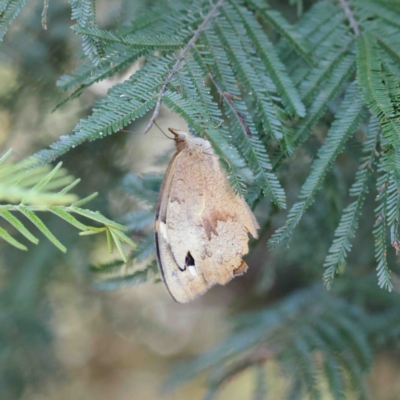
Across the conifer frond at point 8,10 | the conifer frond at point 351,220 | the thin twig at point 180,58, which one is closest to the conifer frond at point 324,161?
the conifer frond at point 351,220

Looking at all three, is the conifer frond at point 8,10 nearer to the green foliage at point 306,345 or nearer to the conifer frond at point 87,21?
the conifer frond at point 87,21

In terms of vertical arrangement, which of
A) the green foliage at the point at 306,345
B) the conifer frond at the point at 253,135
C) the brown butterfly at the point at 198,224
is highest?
the conifer frond at the point at 253,135

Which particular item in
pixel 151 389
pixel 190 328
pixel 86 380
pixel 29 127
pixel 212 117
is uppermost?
pixel 212 117

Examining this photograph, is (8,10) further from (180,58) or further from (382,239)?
(382,239)

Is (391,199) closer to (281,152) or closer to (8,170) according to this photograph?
(281,152)

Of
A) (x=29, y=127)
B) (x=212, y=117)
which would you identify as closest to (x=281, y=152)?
(x=212, y=117)

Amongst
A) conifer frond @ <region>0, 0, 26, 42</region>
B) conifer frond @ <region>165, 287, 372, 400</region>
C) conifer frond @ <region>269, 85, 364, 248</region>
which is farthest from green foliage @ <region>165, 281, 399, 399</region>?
conifer frond @ <region>0, 0, 26, 42</region>

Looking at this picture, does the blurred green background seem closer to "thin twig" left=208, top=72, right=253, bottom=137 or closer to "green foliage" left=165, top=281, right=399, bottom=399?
"green foliage" left=165, top=281, right=399, bottom=399
